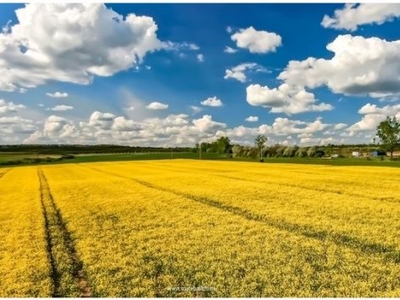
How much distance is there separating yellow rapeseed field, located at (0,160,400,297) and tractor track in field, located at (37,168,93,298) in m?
0.04

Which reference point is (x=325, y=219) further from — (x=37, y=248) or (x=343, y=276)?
(x=37, y=248)

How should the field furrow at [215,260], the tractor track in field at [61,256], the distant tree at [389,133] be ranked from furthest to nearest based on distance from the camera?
the distant tree at [389,133], the tractor track in field at [61,256], the field furrow at [215,260]

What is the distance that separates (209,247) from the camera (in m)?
15.5

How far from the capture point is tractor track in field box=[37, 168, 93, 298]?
11.9 metres

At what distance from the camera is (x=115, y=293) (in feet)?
36.8

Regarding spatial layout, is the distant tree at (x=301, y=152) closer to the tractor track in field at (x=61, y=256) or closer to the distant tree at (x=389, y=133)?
the distant tree at (x=389, y=133)

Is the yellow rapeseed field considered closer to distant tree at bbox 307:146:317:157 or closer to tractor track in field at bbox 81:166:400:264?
tractor track in field at bbox 81:166:400:264

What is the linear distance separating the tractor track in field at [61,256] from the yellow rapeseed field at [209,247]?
0.14 feet

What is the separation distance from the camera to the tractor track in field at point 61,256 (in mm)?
11859

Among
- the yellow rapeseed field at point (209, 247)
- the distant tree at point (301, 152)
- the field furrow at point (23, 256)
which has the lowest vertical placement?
the field furrow at point (23, 256)

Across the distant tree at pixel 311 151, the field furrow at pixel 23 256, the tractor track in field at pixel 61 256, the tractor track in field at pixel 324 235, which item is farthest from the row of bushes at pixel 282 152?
the tractor track in field at pixel 61 256

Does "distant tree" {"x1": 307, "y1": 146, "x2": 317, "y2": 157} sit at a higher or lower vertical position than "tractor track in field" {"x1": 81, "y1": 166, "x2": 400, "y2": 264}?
higher

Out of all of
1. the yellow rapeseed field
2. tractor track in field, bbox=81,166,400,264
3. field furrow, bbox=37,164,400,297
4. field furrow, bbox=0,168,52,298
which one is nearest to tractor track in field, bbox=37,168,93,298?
the yellow rapeseed field

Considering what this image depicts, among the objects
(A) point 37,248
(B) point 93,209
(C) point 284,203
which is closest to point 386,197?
(C) point 284,203
